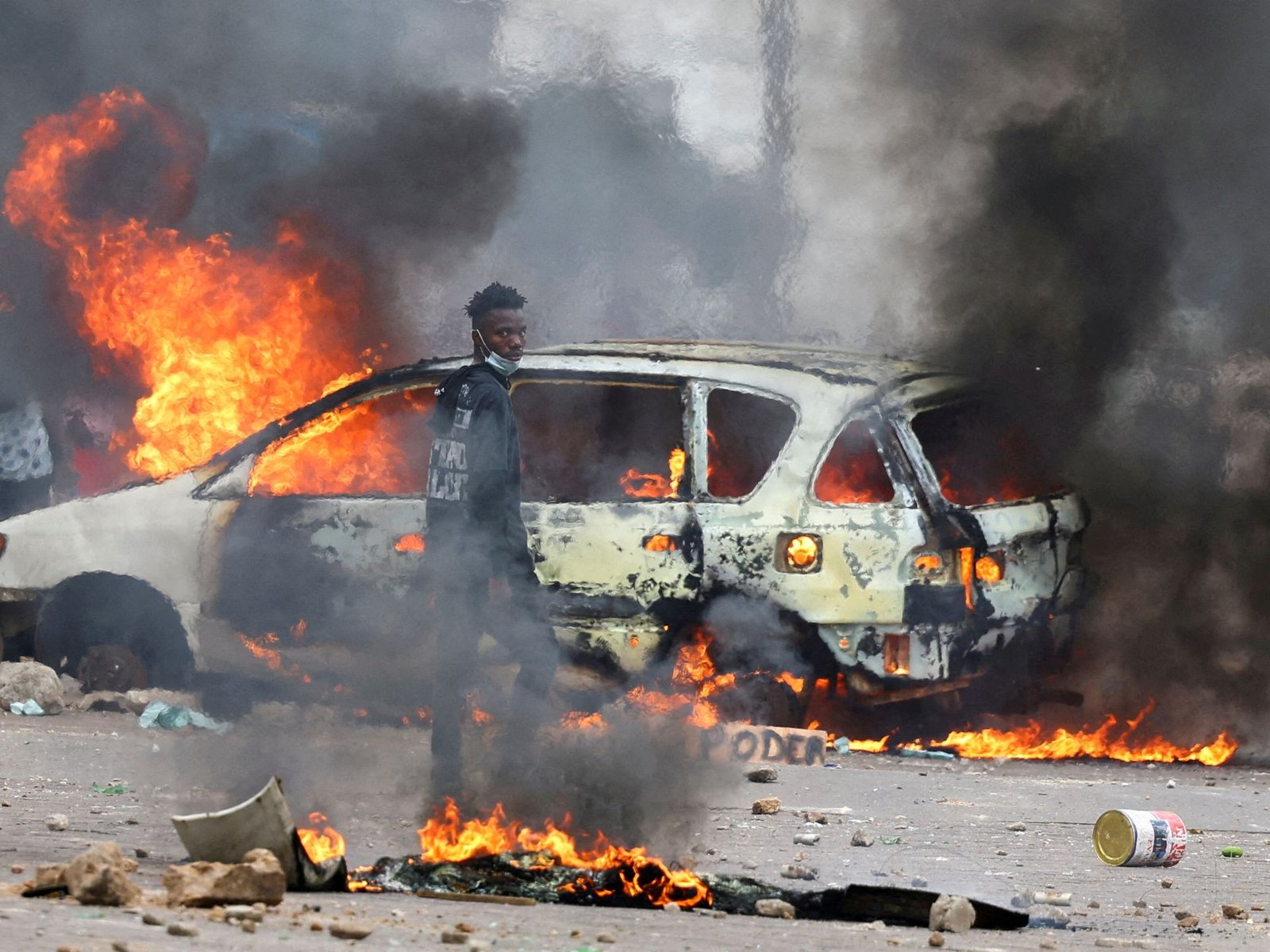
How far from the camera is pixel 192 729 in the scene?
802 cm

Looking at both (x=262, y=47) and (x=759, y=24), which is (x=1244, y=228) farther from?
(x=262, y=47)

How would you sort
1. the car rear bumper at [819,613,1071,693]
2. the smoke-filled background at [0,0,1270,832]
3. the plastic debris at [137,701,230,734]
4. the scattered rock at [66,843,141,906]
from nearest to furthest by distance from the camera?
the scattered rock at [66,843,141,906] < the car rear bumper at [819,613,1071,693] < the plastic debris at [137,701,230,734] < the smoke-filled background at [0,0,1270,832]

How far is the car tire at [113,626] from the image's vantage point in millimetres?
8531

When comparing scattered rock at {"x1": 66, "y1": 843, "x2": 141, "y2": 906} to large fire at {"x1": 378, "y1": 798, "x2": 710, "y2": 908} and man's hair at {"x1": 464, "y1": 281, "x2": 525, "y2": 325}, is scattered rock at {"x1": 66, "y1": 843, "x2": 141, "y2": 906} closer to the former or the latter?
large fire at {"x1": 378, "y1": 798, "x2": 710, "y2": 908}

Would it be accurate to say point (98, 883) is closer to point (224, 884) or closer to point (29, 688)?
point (224, 884)

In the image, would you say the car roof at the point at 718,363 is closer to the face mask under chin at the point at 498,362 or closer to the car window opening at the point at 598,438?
the car window opening at the point at 598,438

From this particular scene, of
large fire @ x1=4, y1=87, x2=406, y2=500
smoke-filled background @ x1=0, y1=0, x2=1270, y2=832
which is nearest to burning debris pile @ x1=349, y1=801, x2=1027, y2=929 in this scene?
smoke-filled background @ x1=0, y1=0, x2=1270, y2=832

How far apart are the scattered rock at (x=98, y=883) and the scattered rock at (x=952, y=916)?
1.81 meters

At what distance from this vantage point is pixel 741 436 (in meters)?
8.10

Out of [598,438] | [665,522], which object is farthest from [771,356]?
[665,522]

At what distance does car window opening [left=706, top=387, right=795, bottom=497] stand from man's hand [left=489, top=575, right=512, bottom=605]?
7.63 feet

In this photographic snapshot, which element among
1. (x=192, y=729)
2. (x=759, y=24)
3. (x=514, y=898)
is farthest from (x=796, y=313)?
(x=514, y=898)

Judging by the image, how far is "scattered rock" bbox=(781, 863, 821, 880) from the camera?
493cm

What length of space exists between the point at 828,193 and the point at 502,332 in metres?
5.37
